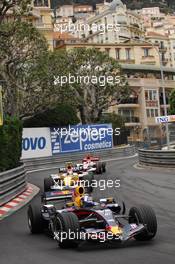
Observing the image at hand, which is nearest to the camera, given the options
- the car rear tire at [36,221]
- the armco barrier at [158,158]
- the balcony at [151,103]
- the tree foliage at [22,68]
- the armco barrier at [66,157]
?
the car rear tire at [36,221]

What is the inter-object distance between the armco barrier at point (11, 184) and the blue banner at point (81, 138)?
2086cm

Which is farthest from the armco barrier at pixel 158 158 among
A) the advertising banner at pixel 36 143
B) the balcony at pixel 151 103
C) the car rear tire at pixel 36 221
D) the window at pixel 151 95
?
the balcony at pixel 151 103

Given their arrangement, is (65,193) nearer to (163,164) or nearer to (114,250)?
(114,250)

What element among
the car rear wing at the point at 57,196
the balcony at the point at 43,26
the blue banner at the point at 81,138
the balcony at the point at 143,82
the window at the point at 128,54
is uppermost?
the balcony at the point at 43,26

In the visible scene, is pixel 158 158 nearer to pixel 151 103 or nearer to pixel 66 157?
pixel 66 157

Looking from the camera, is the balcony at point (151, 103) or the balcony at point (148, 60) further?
the balcony at point (148, 60)

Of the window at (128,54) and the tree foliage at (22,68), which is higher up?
the window at (128,54)

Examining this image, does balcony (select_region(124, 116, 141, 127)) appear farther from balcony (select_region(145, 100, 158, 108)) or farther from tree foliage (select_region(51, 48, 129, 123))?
tree foliage (select_region(51, 48, 129, 123))

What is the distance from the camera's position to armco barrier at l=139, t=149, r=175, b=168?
25.4 meters

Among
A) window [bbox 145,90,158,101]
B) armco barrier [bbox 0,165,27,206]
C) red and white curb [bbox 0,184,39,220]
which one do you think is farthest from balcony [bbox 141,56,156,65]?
armco barrier [bbox 0,165,27,206]

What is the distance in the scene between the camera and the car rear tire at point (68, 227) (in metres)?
8.04

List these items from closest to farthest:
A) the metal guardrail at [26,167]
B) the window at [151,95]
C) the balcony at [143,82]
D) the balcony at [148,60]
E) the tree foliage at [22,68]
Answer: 1. the metal guardrail at [26,167]
2. the tree foliage at [22,68]
3. the balcony at [143,82]
4. the window at [151,95]
5. the balcony at [148,60]

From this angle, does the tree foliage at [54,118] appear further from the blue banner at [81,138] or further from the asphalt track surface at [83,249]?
the asphalt track surface at [83,249]

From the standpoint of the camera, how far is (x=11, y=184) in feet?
54.1
